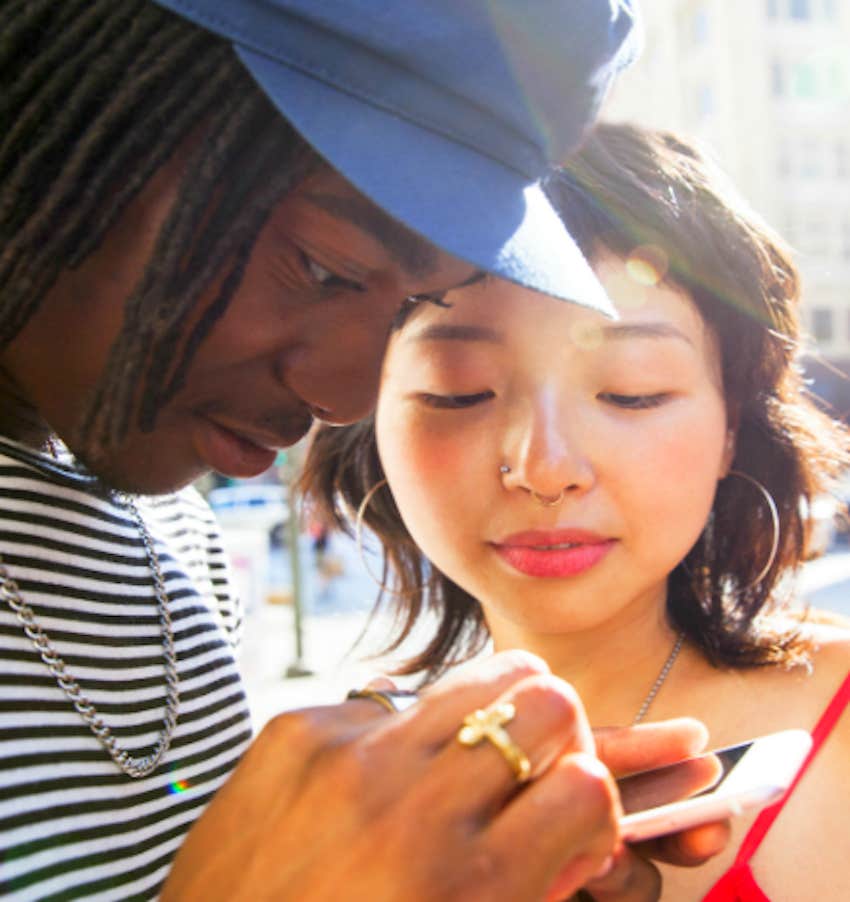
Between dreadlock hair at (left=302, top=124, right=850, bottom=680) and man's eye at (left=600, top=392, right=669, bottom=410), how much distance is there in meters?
0.23

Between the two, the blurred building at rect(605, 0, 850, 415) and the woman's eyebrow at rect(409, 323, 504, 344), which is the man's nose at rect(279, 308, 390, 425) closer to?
the woman's eyebrow at rect(409, 323, 504, 344)

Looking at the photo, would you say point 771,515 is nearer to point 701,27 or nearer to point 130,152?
point 130,152

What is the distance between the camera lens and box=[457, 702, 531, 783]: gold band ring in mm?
840

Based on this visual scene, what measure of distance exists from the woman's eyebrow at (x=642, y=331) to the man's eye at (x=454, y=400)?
23 cm

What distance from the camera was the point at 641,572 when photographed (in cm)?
165

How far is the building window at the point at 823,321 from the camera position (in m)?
23.9

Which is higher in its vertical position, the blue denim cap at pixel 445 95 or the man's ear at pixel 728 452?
the blue denim cap at pixel 445 95

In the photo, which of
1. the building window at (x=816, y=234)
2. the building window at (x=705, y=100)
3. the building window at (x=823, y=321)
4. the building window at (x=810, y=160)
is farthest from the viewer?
the building window at (x=705, y=100)

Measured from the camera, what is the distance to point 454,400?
1704 millimetres

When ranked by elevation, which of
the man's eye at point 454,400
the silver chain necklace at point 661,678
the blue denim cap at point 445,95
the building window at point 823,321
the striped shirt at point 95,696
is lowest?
the striped shirt at point 95,696

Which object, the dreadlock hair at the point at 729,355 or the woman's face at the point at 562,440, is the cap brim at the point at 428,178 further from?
the dreadlock hair at the point at 729,355

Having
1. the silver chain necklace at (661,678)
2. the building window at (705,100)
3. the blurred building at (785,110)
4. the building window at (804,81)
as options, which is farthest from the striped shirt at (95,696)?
the building window at (804,81)

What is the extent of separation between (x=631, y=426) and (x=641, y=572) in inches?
10.3

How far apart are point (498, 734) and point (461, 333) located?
91 cm
